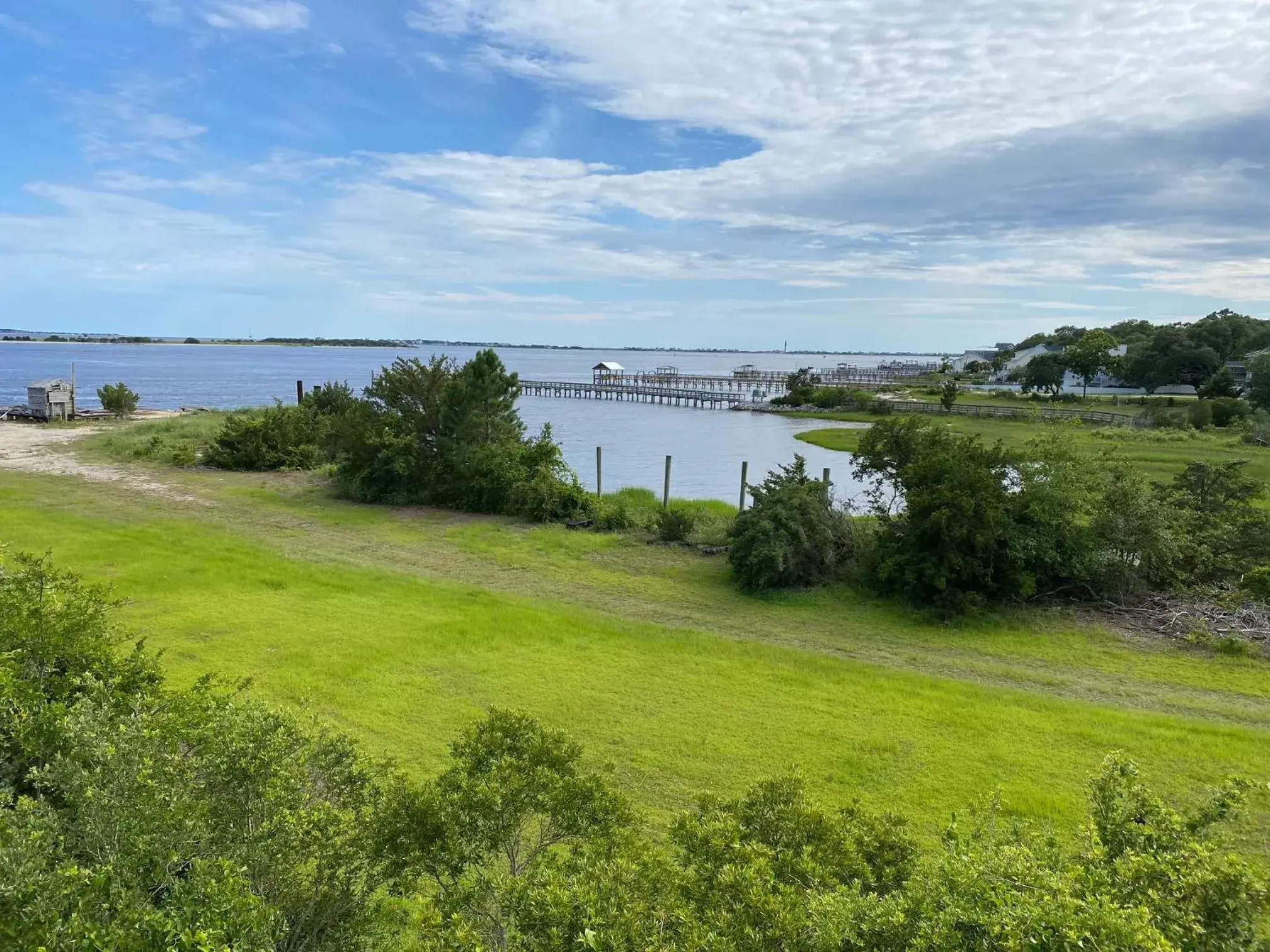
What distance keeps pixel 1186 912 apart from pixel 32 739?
5.48 metres

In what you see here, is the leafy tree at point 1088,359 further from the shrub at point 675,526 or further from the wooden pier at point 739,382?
the shrub at point 675,526

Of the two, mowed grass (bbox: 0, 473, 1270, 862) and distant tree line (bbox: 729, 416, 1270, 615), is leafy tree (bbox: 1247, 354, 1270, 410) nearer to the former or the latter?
distant tree line (bbox: 729, 416, 1270, 615)

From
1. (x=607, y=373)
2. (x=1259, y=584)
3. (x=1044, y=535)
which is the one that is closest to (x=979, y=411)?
(x=1259, y=584)

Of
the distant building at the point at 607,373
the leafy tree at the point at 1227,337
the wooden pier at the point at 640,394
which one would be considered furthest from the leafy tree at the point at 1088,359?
the distant building at the point at 607,373

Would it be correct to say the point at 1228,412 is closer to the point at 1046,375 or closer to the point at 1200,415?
the point at 1200,415

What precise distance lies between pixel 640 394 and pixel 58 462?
6375 cm

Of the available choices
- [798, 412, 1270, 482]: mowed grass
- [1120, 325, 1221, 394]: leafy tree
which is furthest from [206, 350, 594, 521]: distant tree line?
[1120, 325, 1221, 394]: leafy tree

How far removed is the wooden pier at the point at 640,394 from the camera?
251ft

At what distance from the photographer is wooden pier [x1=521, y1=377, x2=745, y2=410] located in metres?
76.5

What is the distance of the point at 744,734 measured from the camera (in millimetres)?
7559

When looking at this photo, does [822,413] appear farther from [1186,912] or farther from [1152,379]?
[1186,912]

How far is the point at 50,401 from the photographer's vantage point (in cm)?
3688

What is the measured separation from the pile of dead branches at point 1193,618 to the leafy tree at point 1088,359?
238 feet

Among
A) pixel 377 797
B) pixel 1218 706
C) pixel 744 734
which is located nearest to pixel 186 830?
pixel 377 797
